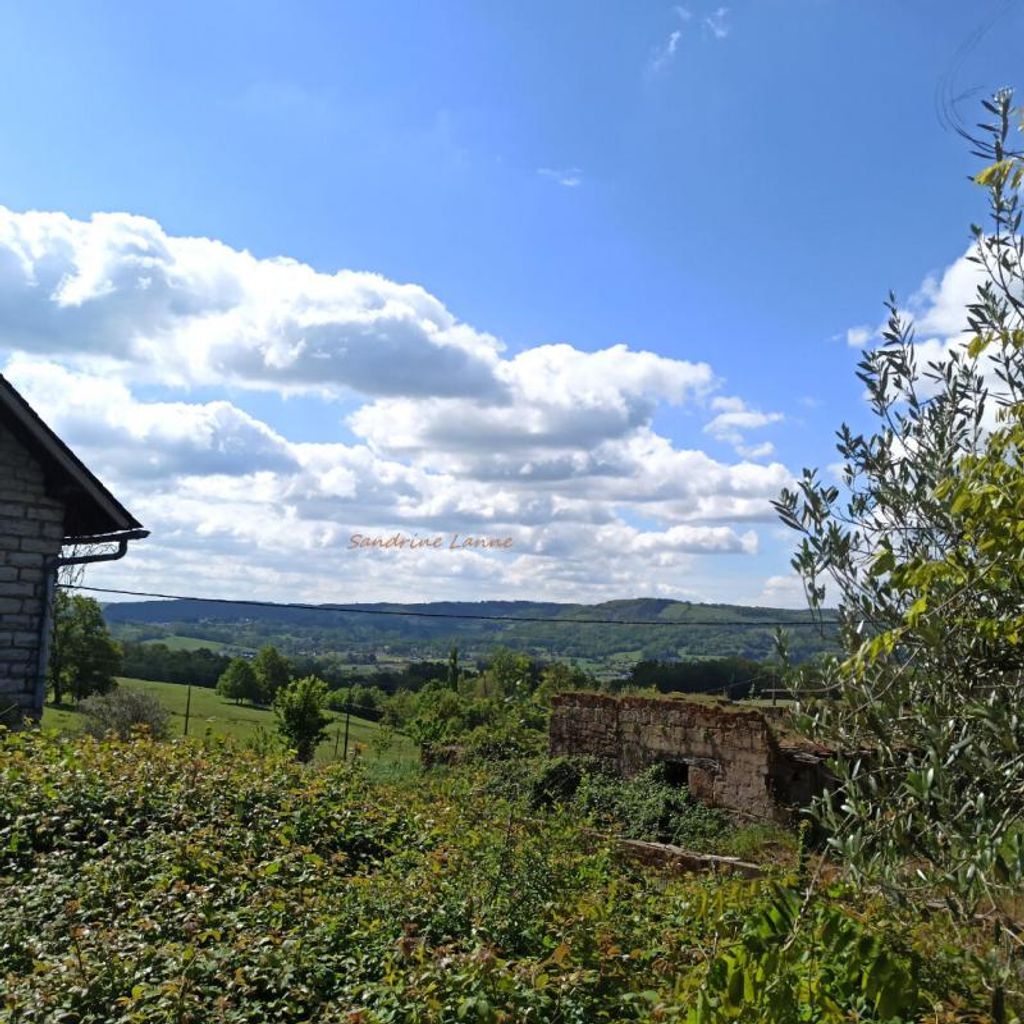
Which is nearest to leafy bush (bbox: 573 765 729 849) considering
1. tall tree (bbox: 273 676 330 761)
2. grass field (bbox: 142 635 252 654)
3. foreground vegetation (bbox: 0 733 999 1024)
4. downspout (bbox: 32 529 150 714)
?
foreground vegetation (bbox: 0 733 999 1024)

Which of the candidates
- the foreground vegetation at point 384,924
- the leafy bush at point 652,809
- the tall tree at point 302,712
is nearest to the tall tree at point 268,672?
the tall tree at point 302,712

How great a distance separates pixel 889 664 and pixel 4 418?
1085 centimetres

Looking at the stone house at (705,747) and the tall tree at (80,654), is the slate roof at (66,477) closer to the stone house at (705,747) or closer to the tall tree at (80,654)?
the stone house at (705,747)

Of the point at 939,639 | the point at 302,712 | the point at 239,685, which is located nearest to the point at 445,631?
the point at 239,685

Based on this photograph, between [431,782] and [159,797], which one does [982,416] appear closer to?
[159,797]

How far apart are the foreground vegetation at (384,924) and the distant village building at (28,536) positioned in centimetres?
224

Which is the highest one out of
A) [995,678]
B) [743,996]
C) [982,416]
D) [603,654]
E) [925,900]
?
[982,416]

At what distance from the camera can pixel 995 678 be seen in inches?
123

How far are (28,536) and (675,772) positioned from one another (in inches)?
373

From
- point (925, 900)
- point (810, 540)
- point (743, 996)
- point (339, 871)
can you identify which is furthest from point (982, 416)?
point (339, 871)

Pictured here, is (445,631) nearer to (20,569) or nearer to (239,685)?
(239,685)

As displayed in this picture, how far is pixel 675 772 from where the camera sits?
46.4 feet

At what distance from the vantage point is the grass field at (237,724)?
17.6 metres

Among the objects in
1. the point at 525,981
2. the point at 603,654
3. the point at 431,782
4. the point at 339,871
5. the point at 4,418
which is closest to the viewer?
the point at 525,981
